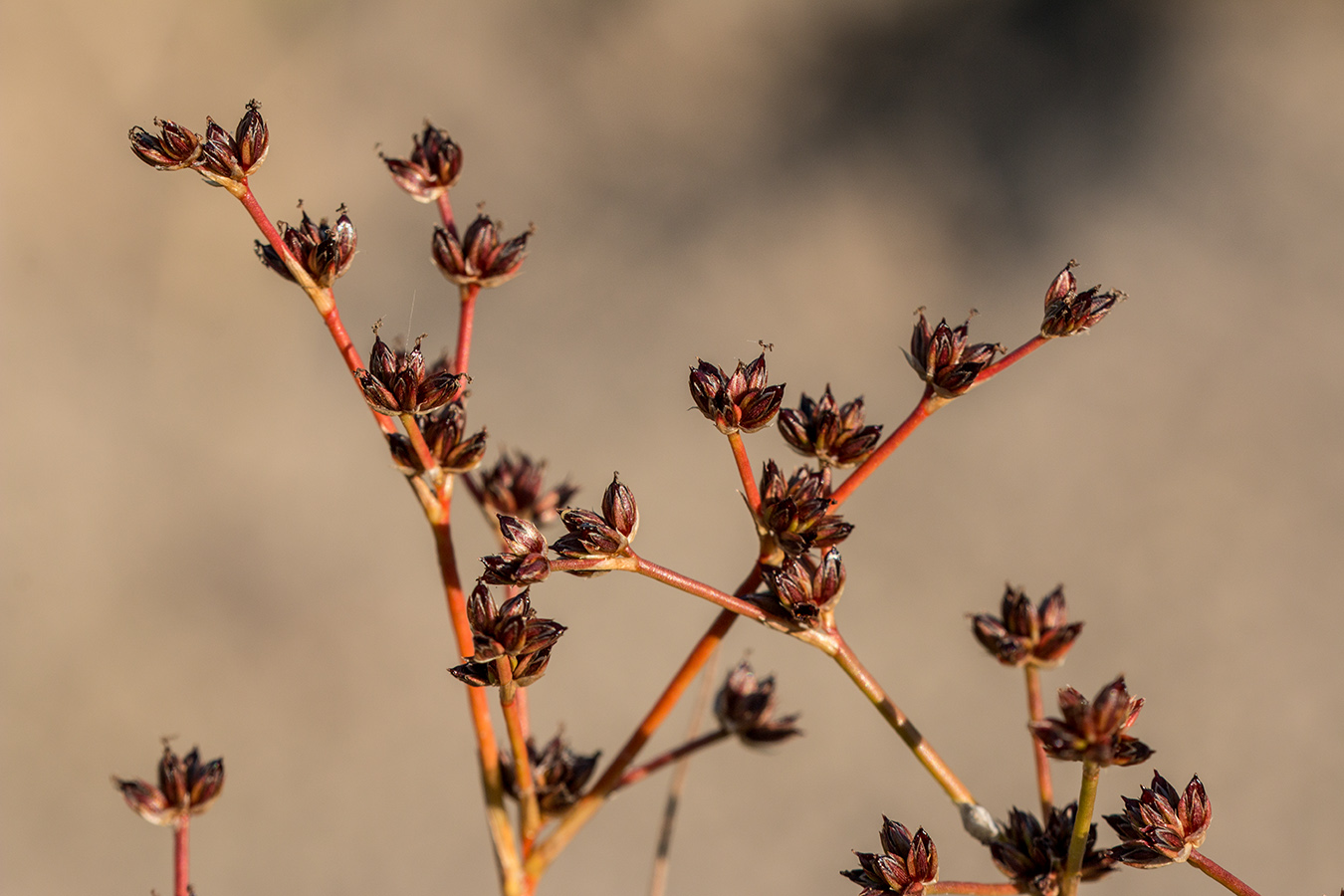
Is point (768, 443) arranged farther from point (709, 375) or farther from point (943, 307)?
point (709, 375)

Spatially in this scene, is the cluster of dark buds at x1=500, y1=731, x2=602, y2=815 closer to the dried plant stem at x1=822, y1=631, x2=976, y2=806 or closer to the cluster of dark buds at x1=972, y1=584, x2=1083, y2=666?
the dried plant stem at x1=822, y1=631, x2=976, y2=806

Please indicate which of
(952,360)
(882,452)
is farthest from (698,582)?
(952,360)

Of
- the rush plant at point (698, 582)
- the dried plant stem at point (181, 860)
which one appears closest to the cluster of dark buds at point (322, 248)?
the rush plant at point (698, 582)

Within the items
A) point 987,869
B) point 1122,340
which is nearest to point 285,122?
point 1122,340

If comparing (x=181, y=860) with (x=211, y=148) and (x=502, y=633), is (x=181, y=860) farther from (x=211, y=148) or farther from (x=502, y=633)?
(x=211, y=148)

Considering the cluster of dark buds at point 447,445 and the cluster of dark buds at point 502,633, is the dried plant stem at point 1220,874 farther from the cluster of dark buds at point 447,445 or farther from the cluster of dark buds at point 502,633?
the cluster of dark buds at point 447,445

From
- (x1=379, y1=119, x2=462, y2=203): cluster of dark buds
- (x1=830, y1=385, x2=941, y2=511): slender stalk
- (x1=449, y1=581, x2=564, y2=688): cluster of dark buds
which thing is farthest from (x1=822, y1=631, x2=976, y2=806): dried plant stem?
(x1=379, y1=119, x2=462, y2=203): cluster of dark buds

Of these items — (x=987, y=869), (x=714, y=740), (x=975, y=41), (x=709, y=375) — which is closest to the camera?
(x=709, y=375)
